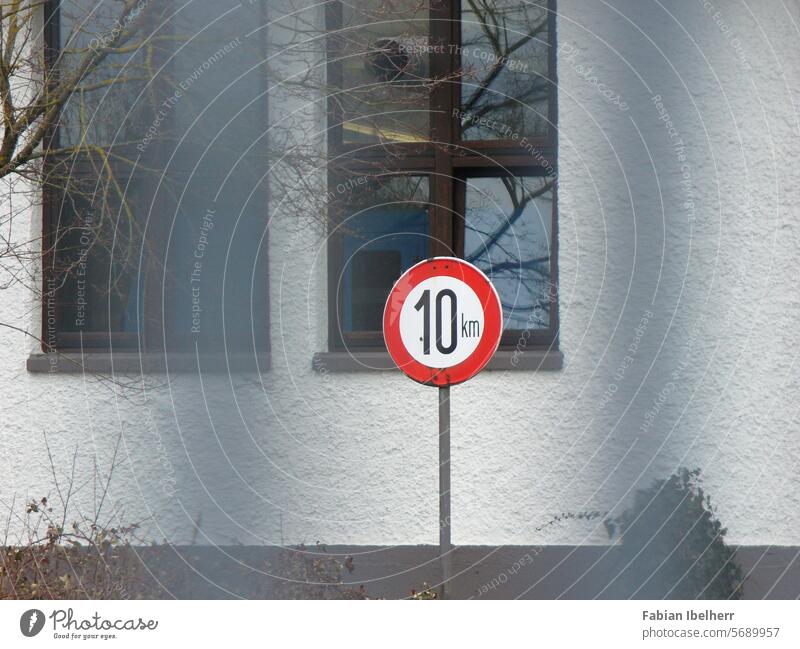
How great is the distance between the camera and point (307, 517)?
4.80m

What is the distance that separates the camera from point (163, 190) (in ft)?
15.2

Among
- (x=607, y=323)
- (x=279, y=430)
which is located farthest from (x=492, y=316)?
(x=279, y=430)

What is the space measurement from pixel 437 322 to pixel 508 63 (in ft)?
5.98

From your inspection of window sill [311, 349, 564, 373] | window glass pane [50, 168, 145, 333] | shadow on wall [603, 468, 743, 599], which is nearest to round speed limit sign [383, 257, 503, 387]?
Answer: window sill [311, 349, 564, 373]

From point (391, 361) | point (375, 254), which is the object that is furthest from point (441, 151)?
point (391, 361)

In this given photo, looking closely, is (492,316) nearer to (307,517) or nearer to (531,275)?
(531,275)

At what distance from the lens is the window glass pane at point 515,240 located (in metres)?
4.86

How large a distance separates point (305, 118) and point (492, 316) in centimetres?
174

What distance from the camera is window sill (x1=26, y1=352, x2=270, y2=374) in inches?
188

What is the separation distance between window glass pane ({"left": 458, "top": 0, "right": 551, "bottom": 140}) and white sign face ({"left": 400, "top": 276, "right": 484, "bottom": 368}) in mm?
1575

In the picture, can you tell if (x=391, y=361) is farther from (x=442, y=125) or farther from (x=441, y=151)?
(x=442, y=125)

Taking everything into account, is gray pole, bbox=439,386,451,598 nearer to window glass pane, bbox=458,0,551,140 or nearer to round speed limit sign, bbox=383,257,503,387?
round speed limit sign, bbox=383,257,503,387

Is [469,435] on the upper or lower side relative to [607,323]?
lower
